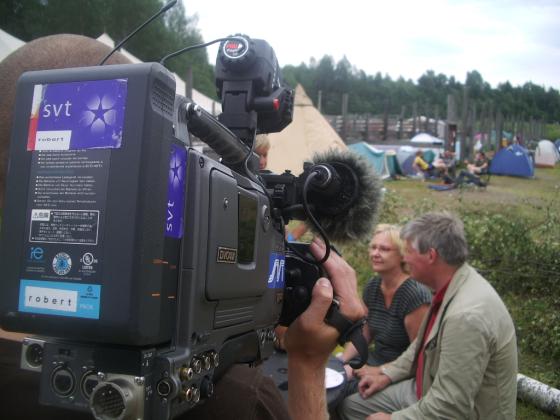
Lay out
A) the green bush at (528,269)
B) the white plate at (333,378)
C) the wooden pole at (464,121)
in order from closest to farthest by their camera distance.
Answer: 1. the white plate at (333,378)
2. the green bush at (528,269)
3. the wooden pole at (464,121)

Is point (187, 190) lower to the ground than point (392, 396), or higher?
higher

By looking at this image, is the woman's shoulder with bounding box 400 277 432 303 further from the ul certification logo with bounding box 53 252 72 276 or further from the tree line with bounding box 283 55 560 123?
the tree line with bounding box 283 55 560 123

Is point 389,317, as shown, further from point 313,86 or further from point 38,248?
point 313,86

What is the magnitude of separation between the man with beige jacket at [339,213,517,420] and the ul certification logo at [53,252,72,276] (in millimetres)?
2137

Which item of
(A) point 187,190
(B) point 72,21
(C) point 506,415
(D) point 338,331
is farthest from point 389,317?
(B) point 72,21

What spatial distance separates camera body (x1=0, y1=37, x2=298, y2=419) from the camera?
2.33 ft

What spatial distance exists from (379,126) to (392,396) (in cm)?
2232

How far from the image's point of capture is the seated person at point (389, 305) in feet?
11.3

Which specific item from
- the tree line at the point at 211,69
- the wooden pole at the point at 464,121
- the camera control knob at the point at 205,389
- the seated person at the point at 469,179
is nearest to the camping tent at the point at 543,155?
the tree line at the point at 211,69

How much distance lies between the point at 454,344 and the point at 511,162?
14352 millimetres

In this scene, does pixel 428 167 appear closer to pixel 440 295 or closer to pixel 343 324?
pixel 440 295

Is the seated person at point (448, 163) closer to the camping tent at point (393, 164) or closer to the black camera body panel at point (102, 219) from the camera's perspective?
the camping tent at point (393, 164)

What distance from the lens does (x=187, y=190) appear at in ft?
2.60

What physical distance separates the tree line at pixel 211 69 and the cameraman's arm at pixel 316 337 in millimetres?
993
